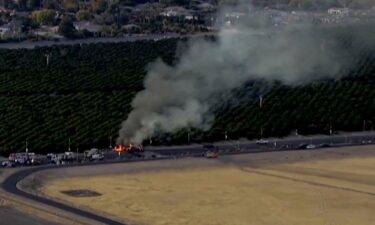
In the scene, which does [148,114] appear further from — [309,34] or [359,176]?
[309,34]

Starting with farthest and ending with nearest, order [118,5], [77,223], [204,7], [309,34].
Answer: [118,5], [204,7], [309,34], [77,223]

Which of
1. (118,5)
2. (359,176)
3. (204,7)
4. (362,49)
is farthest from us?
(118,5)

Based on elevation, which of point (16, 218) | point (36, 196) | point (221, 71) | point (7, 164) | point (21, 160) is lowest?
point (16, 218)

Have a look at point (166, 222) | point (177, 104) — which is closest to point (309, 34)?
point (177, 104)

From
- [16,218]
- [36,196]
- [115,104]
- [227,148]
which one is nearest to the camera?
[16,218]

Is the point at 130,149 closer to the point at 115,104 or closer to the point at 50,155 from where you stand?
the point at 50,155

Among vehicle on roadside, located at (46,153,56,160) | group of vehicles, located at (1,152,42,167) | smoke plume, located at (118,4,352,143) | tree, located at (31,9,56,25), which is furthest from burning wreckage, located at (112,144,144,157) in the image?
tree, located at (31,9,56,25)

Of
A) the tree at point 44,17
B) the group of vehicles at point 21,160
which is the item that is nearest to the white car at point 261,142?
the group of vehicles at point 21,160

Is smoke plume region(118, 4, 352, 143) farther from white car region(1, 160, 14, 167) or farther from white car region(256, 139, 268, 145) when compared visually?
white car region(1, 160, 14, 167)

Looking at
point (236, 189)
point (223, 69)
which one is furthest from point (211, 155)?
point (223, 69)
